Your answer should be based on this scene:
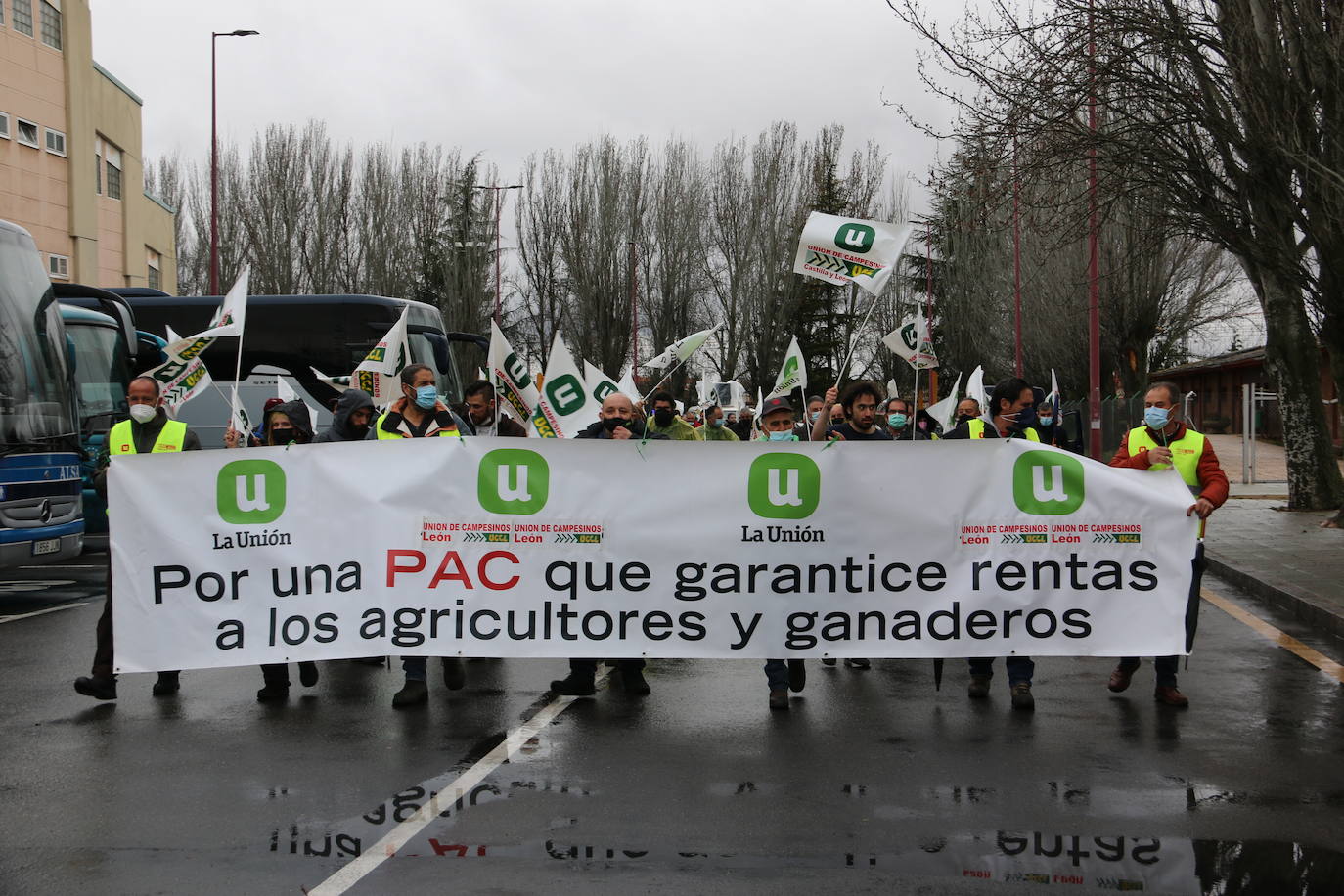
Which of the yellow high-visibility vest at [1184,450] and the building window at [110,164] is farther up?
the building window at [110,164]

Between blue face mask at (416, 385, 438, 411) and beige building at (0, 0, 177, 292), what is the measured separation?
88.1 ft

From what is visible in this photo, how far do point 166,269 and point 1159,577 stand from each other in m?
43.4

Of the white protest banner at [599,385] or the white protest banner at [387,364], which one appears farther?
the white protest banner at [387,364]

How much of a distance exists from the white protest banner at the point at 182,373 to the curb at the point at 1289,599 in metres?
7.71

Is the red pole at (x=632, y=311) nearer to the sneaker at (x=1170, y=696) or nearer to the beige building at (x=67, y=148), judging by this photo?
the beige building at (x=67, y=148)

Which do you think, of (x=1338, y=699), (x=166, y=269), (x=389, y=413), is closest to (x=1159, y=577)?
(x=1338, y=699)

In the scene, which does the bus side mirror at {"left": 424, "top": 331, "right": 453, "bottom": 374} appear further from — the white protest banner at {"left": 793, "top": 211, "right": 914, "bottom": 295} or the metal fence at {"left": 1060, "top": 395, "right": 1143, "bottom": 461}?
the metal fence at {"left": 1060, "top": 395, "right": 1143, "bottom": 461}

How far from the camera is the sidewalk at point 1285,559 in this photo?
434 inches

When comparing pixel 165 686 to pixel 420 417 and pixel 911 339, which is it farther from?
pixel 911 339

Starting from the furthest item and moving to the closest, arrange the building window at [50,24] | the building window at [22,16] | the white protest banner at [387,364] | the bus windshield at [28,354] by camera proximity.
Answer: the building window at [50,24]
the building window at [22,16]
the bus windshield at [28,354]
the white protest banner at [387,364]

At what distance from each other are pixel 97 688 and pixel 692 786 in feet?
12.3

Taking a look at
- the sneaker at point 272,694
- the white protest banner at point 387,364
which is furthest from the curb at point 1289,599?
the sneaker at point 272,694

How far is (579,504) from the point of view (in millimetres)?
7496

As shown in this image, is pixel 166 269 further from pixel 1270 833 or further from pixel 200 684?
pixel 1270 833
